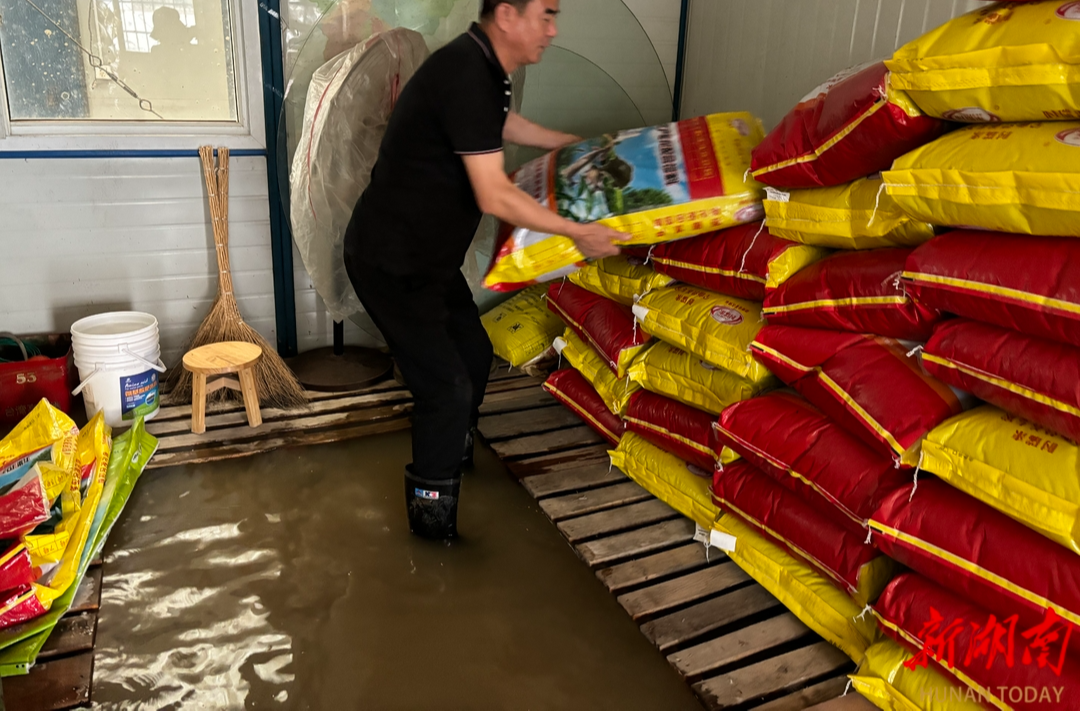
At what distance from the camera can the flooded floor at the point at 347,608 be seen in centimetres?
165

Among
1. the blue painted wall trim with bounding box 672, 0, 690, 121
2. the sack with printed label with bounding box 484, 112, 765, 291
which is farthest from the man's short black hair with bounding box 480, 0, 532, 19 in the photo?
the blue painted wall trim with bounding box 672, 0, 690, 121

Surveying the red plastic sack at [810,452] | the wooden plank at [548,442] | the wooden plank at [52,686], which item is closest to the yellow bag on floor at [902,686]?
the red plastic sack at [810,452]

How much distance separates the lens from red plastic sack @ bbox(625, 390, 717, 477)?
2133mm

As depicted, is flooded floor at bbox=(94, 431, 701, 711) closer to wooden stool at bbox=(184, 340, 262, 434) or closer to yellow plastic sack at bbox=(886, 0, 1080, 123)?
wooden stool at bbox=(184, 340, 262, 434)

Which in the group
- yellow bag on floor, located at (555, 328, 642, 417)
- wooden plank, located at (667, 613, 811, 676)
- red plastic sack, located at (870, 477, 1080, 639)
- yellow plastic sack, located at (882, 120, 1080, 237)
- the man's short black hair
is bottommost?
wooden plank, located at (667, 613, 811, 676)

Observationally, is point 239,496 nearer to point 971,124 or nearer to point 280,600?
point 280,600

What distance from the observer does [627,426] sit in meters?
2.47

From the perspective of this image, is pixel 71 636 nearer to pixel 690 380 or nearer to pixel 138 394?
pixel 138 394

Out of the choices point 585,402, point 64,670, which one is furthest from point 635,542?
point 64,670

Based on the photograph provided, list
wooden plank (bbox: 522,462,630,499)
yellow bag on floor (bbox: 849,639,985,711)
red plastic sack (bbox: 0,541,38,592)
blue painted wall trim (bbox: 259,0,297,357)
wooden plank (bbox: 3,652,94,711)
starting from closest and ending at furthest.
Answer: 1. yellow bag on floor (bbox: 849,639,985,711)
2. wooden plank (bbox: 3,652,94,711)
3. red plastic sack (bbox: 0,541,38,592)
4. wooden plank (bbox: 522,462,630,499)
5. blue painted wall trim (bbox: 259,0,297,357)

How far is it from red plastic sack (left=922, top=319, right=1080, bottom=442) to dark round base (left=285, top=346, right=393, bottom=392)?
2106 mm

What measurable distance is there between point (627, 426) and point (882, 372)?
0.96 metres

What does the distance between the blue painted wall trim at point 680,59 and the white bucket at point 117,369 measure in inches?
94.1

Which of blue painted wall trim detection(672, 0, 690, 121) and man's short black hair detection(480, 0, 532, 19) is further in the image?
blue painted wall trim detection(672, 0, 690, 121)
